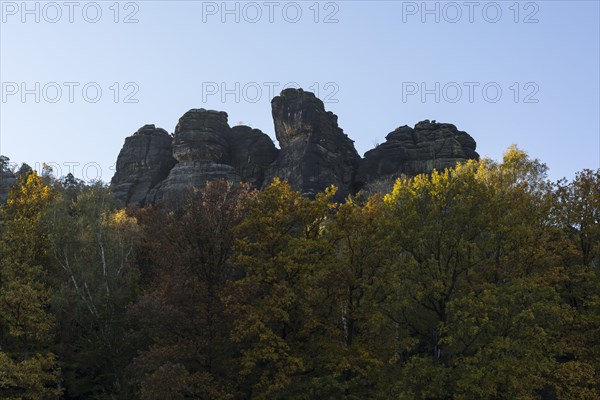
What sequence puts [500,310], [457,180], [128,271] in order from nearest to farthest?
[500,310] → [457,180] → [128,271]

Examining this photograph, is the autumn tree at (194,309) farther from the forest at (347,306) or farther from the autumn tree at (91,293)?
the autumn tree at (91,293)

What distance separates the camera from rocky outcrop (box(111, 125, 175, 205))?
98375mm

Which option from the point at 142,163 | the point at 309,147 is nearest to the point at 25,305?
the point at 309,147

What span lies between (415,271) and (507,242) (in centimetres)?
575

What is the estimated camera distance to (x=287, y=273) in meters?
30.3

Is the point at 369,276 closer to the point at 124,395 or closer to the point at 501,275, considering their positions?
the point at 501,275

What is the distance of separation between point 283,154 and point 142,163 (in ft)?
86.3

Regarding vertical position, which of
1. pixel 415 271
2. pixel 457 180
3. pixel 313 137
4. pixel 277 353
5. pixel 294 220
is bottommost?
pixel 277 353

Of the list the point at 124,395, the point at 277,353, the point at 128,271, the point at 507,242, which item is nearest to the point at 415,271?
Result: the point at 507,242

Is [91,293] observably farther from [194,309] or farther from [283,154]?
[283,154]

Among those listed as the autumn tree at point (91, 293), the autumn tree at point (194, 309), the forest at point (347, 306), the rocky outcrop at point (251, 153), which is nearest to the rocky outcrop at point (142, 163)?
the rocky outcrop at point (251, 153)

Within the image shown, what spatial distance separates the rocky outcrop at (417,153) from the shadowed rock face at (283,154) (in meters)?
0.16

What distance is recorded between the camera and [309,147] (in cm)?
9175

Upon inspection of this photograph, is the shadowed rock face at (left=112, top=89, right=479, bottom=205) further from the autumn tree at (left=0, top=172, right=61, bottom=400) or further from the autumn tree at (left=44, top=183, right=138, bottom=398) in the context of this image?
the autumn tree at (left=44, top=183, right=138, bottom=398)
